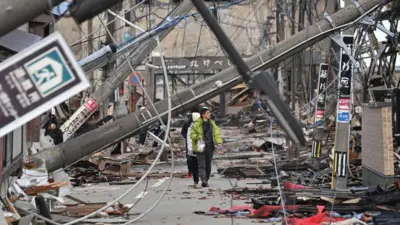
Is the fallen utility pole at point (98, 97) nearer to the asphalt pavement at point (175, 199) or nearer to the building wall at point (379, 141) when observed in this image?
the asphalt pavement at point (175, 199)

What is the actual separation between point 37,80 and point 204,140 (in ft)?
42.2

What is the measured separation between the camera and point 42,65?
281 inches

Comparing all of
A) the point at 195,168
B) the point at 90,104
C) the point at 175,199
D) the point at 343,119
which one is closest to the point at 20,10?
the point at 175,199

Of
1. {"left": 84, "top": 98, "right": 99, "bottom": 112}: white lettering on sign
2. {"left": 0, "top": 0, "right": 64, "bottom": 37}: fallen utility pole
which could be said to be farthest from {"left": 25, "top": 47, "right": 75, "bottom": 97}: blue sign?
{"left": 84, "top": 98, "right": 99, "bottom": 112}: white lettering on sign

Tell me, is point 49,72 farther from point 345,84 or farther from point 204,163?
point 204,163

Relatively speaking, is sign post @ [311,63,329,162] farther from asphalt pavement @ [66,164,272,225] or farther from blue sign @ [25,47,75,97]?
blue sign @ [25,47,75,97]

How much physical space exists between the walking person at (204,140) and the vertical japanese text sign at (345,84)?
11.7 feet

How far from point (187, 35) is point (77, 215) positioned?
45.6 m

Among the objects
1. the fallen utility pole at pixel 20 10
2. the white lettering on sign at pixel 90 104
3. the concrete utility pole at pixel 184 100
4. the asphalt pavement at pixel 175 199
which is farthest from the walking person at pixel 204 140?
the fallen utility pole at pixel 20 10

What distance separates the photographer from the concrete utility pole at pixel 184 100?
575 inches

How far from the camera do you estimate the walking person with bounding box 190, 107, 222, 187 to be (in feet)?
64.8

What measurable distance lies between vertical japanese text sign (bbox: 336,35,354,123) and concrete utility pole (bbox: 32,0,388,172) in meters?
2.34

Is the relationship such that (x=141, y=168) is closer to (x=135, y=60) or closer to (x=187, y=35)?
(x=135, y=60)

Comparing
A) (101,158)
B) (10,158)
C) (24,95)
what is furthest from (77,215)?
(101,158)
